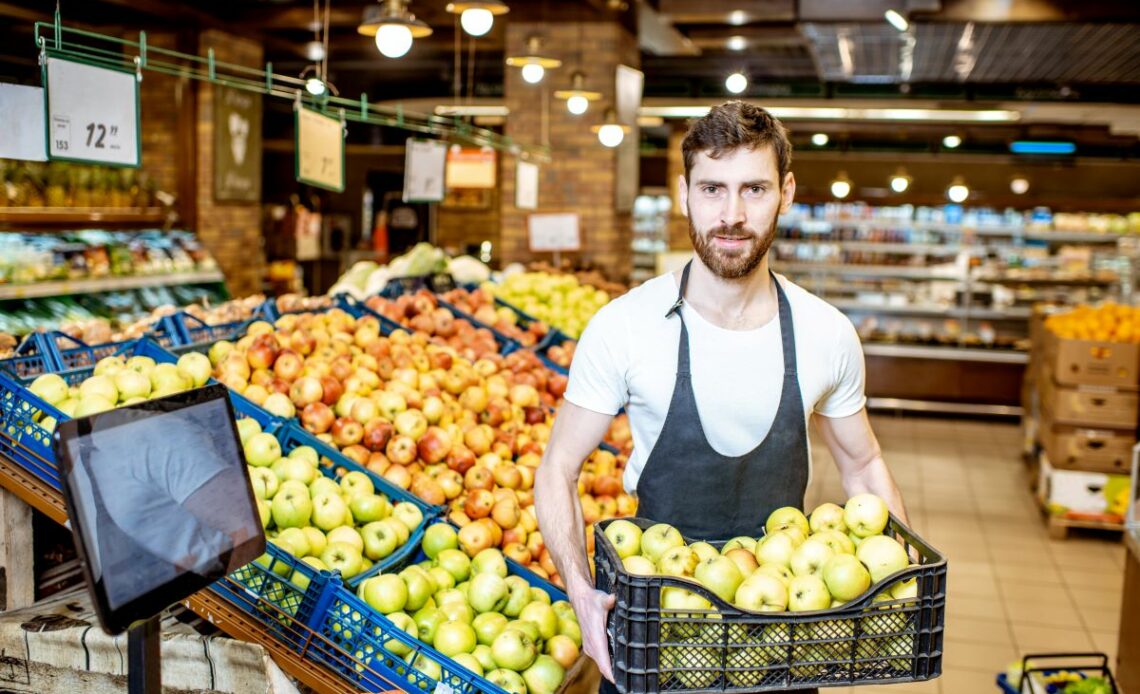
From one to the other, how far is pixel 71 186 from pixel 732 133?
6.62 meters

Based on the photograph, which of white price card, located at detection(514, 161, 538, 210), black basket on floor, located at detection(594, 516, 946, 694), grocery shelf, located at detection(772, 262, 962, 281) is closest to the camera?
black basket on floor, located at detection(594, 516, 946, 694)

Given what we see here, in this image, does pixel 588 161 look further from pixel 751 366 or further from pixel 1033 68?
pixel 751 366

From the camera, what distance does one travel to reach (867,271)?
11.5 metres

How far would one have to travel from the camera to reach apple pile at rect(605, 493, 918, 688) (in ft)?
5.62

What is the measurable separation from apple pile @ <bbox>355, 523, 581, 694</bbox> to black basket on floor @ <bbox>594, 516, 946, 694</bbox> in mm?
792

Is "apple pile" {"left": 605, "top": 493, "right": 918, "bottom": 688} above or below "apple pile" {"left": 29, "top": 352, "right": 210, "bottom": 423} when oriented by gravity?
below

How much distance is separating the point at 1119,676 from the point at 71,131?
4163 millimetres

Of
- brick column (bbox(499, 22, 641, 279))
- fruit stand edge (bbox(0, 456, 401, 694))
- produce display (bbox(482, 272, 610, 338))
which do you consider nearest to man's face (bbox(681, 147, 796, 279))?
fruit stand edge (bbox(0, 456, 401, 694))

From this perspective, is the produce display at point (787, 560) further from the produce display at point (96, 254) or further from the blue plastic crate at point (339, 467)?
the produce display at point (96, 254)

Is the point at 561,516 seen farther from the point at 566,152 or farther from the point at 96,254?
the point at 566,152

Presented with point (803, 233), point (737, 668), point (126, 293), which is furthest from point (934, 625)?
point (803, 233)

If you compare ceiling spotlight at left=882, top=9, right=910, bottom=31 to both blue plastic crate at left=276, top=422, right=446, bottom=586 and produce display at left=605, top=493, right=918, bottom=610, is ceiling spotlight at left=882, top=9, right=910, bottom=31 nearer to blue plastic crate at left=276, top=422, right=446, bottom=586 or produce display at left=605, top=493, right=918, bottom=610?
blue plastic crate at left=276, top=422, right=446, bottom=586

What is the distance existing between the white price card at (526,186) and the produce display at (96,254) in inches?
102

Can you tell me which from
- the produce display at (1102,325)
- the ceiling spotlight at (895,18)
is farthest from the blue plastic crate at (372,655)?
the ceiling spotlight at (895,18)
